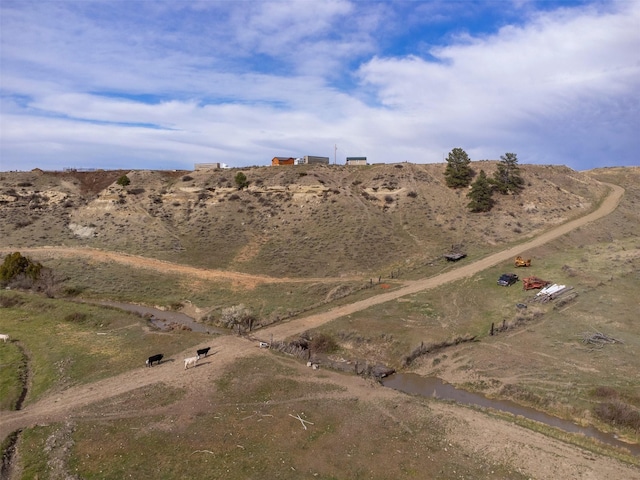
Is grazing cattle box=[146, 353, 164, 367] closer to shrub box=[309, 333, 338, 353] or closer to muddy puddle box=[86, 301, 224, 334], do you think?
muddy puddle box=[86, 301, 224, 334]

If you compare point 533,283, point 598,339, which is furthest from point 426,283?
point 598,339

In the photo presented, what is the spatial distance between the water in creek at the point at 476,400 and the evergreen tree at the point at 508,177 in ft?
176

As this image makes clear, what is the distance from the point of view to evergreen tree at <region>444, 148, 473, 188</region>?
81.1 m

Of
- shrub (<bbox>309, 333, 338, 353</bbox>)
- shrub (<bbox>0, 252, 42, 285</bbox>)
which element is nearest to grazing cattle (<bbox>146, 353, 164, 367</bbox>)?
shrub (<bbox>309, 333, 338, 353</bbox>)

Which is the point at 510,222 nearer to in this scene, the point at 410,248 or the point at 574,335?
the point at 410,248

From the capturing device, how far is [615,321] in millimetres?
37469

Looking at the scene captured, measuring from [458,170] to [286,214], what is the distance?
109 ft

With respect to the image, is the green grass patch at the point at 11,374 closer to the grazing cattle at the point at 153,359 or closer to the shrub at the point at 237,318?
the grazing cattle at the point at 153,359

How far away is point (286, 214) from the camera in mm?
76750

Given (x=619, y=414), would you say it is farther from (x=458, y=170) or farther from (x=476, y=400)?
(x=458, y=170)

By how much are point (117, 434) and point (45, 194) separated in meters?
77.1

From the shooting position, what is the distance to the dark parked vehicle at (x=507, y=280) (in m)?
47.3

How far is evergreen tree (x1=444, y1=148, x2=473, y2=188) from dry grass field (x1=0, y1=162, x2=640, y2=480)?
2869 millimetres

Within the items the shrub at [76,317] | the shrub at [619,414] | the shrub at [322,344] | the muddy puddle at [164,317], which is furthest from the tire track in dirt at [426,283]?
the shrub at [619,414]
